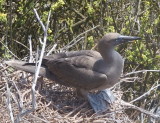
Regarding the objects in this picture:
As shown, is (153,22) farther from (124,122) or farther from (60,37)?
(124,122)

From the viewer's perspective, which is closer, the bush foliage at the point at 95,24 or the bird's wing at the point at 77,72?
the bird's wing at the point at 77,72

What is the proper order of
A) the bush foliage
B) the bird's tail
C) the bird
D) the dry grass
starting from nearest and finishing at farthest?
1. the dry grass
2. the bird
3. the bird's tail
4. the bush foliage

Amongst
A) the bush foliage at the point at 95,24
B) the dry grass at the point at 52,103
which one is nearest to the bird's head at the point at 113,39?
the dry grass at the point at 52,103

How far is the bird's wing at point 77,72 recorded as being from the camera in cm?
503

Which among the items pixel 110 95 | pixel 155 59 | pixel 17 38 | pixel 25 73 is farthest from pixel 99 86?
pixel 17 38

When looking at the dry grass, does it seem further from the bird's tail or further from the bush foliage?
the bush foliage

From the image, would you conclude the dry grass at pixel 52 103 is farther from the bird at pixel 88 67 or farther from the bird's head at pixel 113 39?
the bird's head at pixel 113 39

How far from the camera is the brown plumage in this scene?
497 centimetres

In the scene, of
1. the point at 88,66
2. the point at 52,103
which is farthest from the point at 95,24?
the point at 52,103

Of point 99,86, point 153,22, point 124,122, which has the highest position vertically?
point 153,22

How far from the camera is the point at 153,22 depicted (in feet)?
20.3

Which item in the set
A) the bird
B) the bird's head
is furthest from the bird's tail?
the bird's head

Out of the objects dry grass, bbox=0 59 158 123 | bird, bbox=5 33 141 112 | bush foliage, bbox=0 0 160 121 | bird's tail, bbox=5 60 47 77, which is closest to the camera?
dry grass, bbox=0 59 158 123

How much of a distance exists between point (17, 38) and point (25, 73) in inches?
43.5
